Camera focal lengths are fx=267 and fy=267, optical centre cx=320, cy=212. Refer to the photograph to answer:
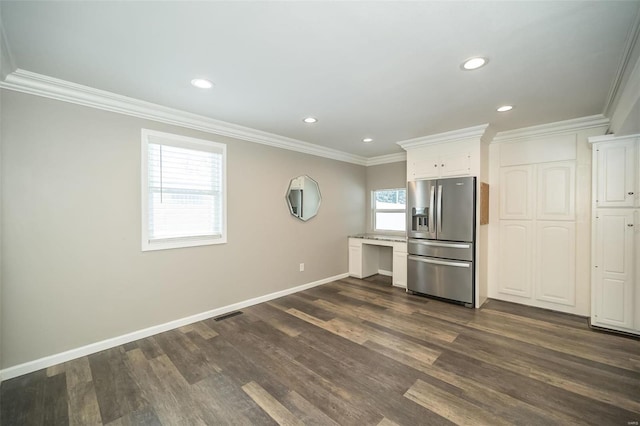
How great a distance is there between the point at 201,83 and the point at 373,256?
4406 millimetres

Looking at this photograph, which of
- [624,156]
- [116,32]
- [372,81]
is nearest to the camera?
[116,32]

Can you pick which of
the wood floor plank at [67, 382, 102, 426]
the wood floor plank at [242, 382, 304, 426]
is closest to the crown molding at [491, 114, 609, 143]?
the wood floor plank at [242, 382, 304, 426]

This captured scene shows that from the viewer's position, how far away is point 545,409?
184 centimetres

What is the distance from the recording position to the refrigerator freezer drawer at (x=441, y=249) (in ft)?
12.3

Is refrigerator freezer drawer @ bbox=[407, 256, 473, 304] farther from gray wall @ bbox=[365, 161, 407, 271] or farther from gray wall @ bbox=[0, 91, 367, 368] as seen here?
gray wall @ bbox=[0, 91, 367, 368]

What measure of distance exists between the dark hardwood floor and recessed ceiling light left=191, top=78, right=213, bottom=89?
99.0 inches

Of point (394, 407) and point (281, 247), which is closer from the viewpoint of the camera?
point (394, 407)

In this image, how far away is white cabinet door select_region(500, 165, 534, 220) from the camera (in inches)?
149

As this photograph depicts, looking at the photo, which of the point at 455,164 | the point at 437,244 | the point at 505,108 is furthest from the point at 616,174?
the point at 437,244

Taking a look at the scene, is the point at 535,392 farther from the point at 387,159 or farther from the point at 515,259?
the point at 387,159

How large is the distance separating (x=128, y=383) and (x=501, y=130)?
16.8ft

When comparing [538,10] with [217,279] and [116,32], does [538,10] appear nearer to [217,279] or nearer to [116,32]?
[116,32]

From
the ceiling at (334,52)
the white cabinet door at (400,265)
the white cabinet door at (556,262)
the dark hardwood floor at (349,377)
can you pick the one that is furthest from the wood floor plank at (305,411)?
the white cabinet door at (556,262)

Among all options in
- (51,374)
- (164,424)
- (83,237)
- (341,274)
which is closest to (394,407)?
(164,424)
